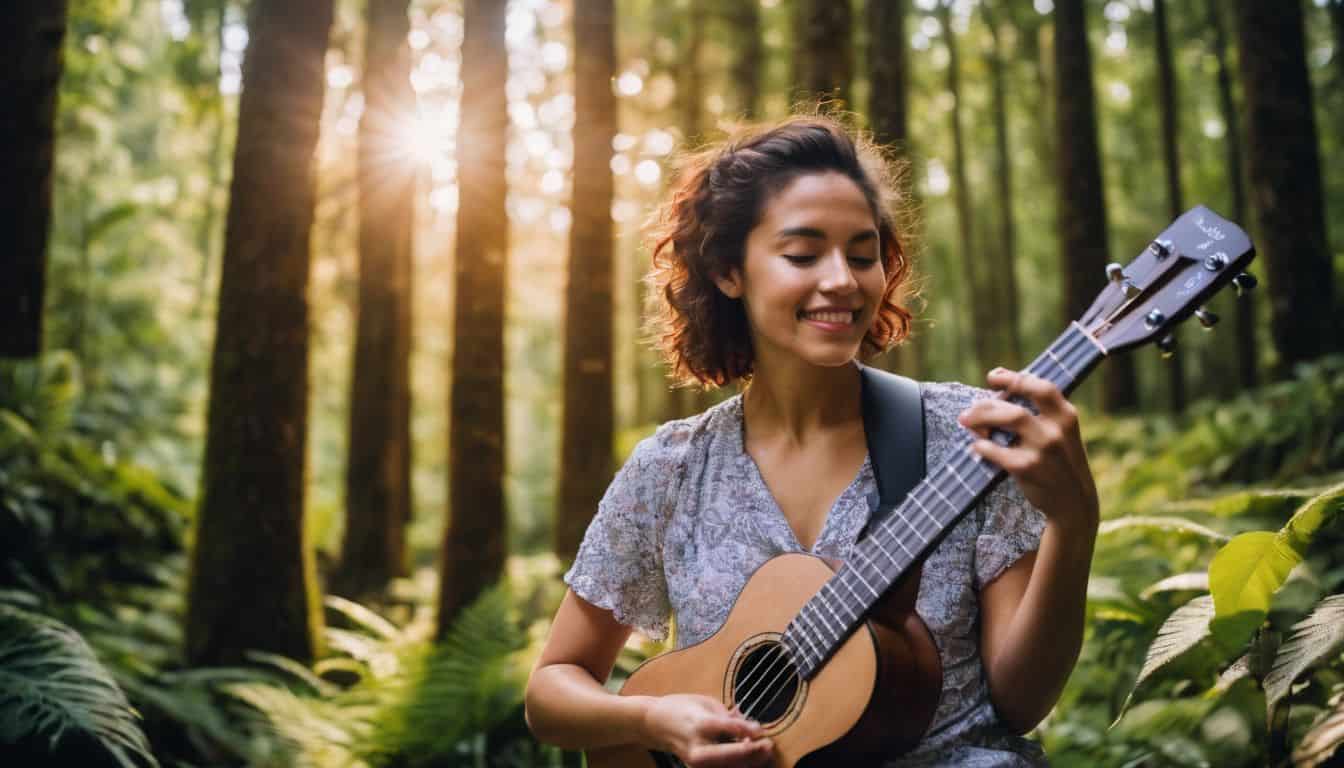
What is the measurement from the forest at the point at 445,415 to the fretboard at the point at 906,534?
25 cm

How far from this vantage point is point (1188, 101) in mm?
24078

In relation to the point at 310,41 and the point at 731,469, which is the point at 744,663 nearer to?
the point at 731,469

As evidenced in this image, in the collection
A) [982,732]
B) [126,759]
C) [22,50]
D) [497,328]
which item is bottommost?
[126,759]

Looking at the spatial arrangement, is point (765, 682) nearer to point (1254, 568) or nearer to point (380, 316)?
point (1254, 568)

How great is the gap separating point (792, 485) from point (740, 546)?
0.69 ft

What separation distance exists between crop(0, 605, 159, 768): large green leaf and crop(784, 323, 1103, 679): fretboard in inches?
108

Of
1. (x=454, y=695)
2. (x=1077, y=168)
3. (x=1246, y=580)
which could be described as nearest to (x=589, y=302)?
(x=454, y=695)

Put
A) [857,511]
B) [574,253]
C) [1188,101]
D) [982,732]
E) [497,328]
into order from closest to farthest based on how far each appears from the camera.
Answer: [982,732] < [857,511] < [497,328] < [574,253] < [1188,101]

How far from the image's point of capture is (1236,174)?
52.8 ft

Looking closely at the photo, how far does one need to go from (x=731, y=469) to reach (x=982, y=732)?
2.90 feet

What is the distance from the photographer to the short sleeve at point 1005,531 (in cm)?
231

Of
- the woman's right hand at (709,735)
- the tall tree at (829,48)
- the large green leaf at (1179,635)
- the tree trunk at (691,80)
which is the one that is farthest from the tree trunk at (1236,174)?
the woman's right hand at (709,735)

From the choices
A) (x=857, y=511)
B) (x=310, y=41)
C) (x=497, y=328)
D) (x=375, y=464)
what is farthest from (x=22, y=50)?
(x=857, y=511)

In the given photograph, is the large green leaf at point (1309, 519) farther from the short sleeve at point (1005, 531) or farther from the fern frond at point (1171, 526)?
the short sleeve at point (1005, 531)
